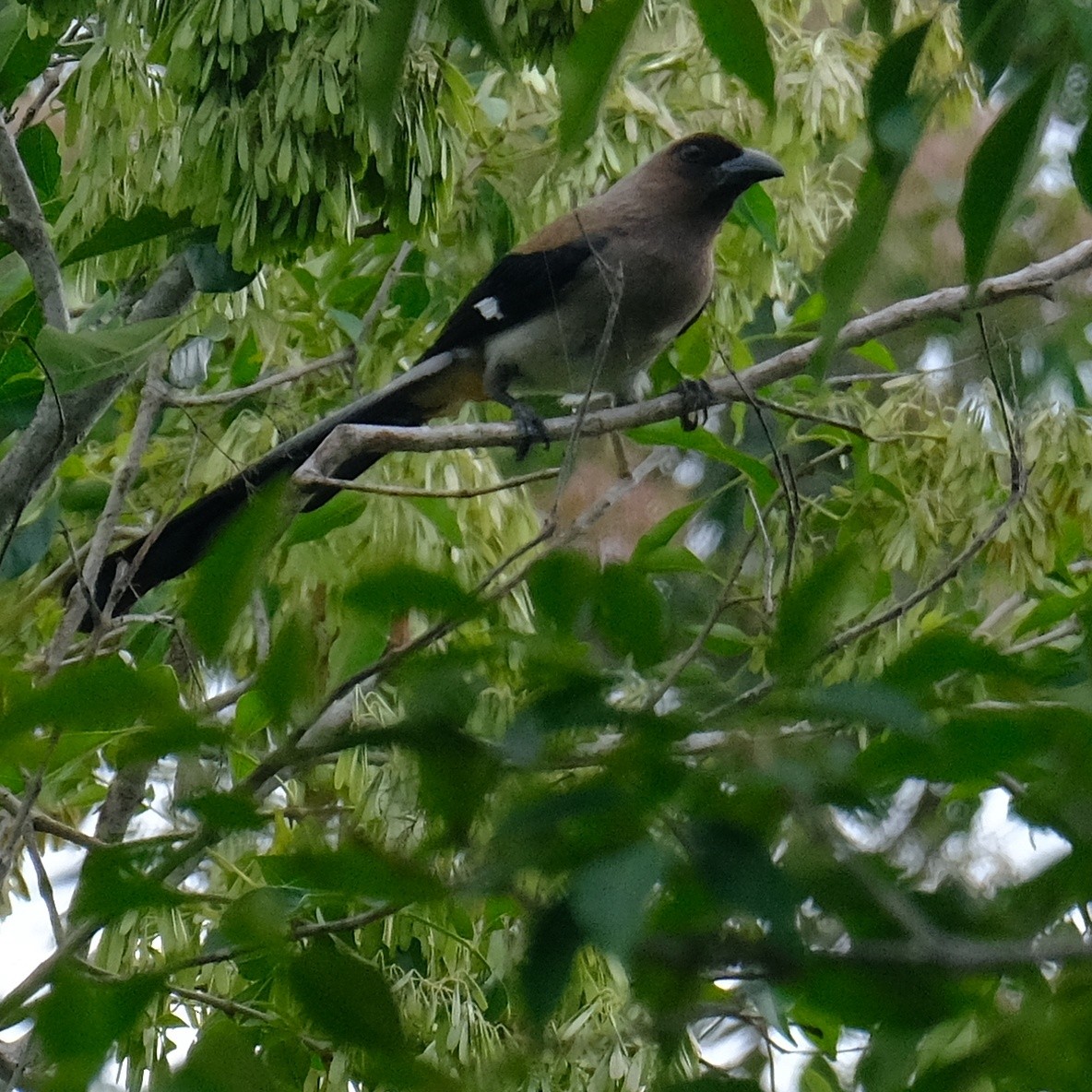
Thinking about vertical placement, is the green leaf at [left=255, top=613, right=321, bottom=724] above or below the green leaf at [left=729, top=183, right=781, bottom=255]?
above

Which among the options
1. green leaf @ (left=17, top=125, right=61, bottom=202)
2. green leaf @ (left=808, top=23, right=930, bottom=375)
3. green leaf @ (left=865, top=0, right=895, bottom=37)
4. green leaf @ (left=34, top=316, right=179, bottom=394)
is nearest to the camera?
green leaf @ (left=808, top=23, right=930, bottom=375)

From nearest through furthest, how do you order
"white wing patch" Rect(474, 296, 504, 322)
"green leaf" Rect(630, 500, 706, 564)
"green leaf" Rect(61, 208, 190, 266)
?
"green leaf" Rect(630, 500, 706, 564), "green leaf" Rect(61, 208, 190, 266), "white wing patch" Rect(474, 296, 504, 322)

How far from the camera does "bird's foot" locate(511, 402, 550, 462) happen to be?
2.20 metres

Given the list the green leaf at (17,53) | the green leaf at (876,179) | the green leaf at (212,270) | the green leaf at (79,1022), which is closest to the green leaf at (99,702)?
the green leaf at (79,1022)

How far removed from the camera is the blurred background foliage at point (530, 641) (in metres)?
0.59

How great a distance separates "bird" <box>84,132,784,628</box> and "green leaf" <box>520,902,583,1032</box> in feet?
6.90

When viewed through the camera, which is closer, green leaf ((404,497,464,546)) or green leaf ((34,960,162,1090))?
green leaf ((34,960,162,1090))

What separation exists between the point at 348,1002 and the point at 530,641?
0.18 m

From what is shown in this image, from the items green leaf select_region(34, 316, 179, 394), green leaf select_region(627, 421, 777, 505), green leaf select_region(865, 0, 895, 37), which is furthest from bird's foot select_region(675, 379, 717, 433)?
green leaf select_region(865, 0, 895, 37)

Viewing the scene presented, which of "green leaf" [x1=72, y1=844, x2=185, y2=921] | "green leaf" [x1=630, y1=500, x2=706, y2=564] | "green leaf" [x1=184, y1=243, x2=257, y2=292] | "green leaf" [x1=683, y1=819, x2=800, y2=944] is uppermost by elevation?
"green leaf" [x1=72, y1=844, x2=185, y2=921]

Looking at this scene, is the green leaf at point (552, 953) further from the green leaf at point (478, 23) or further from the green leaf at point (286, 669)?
the green leaf at point (478, 23)

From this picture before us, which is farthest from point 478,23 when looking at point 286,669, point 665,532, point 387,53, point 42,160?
point 42,160

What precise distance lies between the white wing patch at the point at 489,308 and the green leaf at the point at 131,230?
→ 0.84 meters

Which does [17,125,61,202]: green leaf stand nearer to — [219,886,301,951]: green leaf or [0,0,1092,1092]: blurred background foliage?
[0,0,1092,1092]: blurred background foliage
